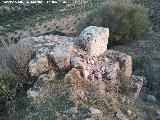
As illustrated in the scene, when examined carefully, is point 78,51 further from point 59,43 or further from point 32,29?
point 32,29

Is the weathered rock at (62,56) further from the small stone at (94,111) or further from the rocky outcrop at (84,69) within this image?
the small stone at (94,111)

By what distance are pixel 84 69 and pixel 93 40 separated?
→ 2.78ft

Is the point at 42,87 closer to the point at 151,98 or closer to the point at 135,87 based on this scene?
the point at 135,87

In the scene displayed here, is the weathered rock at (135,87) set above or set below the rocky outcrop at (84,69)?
below

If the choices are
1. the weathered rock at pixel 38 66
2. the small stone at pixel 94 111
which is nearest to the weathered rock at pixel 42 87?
the weathered rock at pixel 38 66

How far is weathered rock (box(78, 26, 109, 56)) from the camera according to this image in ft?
35.2

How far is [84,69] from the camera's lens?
10312 mm

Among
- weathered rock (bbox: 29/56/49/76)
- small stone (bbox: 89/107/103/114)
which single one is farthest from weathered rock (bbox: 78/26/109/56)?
small stone (bbox: 89/107/103/114)

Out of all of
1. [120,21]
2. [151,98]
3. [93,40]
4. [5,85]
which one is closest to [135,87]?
[151,98]

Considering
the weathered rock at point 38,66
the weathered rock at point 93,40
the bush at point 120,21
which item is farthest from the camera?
the bush at point 120,21

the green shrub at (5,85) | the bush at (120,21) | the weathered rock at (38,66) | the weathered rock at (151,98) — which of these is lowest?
the bush at (120,21)

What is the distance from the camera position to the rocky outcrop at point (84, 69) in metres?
9.84

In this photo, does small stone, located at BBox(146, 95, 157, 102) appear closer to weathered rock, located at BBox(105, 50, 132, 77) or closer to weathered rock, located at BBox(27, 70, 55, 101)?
weathered rock, located at BBox(105, 50, 132, 77)

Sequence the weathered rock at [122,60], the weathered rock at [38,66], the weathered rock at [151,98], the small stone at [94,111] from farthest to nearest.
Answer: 1. the weathered rock at [151,98]
2. the weathered rock at [122,60]
3. the weathered rock at [38,66]
4. the small stone at [94,111]
